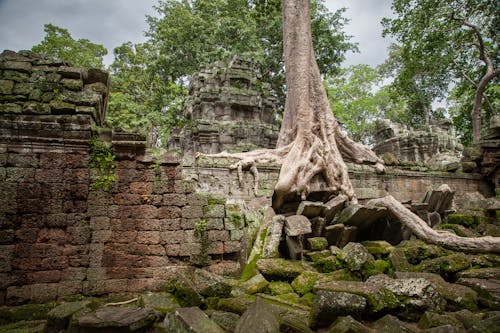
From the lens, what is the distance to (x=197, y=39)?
19.7 metres

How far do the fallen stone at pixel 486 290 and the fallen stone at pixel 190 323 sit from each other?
233 centimetres

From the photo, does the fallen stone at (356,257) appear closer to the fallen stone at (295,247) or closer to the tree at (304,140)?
the fallen stone at (295,247)

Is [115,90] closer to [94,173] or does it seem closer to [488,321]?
[94,173]

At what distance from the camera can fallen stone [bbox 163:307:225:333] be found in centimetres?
233

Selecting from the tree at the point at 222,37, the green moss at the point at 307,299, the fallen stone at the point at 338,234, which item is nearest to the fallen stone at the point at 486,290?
the fallen stone at the point at 338,234

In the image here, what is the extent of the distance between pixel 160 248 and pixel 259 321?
2.12 m

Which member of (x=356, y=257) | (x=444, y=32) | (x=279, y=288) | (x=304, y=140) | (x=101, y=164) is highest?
(x=444, y=32)

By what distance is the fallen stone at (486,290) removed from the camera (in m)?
2.68

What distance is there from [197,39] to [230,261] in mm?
18439

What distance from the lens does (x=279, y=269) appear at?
3.38 meters

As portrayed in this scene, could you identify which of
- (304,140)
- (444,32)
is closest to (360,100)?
(444,32)

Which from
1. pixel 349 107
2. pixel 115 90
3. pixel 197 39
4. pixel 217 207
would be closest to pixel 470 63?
pixel 349 107

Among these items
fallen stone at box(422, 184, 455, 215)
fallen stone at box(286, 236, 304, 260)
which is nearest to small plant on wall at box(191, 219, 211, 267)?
fallen stone at box(286, 236, 304, 260)

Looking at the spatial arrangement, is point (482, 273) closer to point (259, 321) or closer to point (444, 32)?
point (259, 321)
